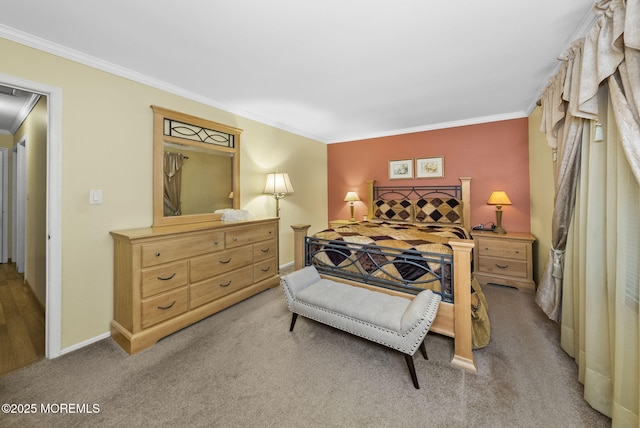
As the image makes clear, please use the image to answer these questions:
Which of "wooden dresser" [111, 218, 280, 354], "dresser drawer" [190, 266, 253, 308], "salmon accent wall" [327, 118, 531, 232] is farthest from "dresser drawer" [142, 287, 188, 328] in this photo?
"salmon accent wall" [327, 118, 531, 232]

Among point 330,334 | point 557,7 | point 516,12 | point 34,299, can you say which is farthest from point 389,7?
point 34,299

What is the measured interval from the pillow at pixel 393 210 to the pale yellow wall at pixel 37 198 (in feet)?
14.9

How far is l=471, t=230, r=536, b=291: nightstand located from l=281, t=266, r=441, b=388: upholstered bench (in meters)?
2.15

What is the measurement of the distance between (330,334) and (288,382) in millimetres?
665

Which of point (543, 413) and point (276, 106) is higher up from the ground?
point (276, 106)

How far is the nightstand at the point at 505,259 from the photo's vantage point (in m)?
3.21

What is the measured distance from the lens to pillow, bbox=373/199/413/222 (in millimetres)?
4316

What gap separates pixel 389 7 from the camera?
5.34ft

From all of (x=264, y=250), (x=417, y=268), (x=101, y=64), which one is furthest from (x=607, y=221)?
(x=101, y=64)

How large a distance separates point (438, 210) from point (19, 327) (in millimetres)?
5424

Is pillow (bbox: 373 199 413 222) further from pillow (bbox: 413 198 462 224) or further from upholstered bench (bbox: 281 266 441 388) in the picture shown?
upholstered bench (bbox: 281 266 441 388)

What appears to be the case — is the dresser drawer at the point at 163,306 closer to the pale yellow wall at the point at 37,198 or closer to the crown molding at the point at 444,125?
the pale yellow wall at the point at 37,198

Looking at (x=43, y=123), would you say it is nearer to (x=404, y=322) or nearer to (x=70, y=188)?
(x=70, y=188)

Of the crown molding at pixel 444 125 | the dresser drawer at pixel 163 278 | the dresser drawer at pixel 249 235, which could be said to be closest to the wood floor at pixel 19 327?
the dresser drawer at pixel 163 278
